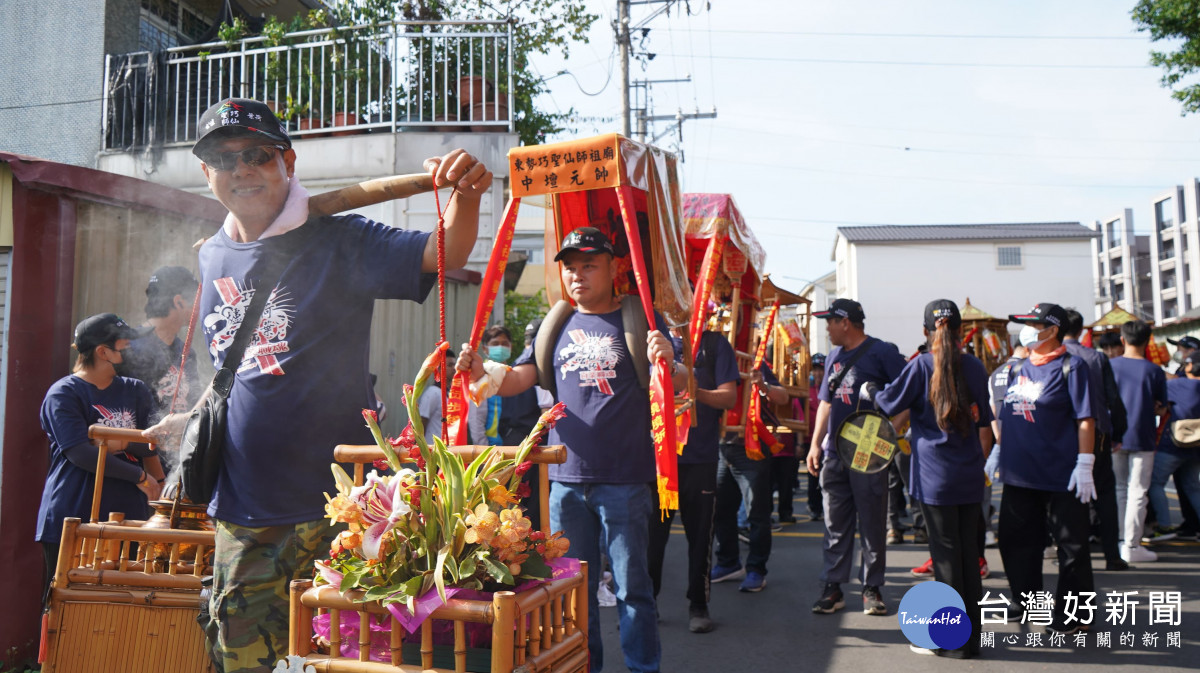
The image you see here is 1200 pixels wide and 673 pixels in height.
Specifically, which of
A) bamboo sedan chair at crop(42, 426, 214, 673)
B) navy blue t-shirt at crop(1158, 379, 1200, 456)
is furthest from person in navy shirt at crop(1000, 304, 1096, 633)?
bamboo sedan chair at crop(42, 426, 214, 673)

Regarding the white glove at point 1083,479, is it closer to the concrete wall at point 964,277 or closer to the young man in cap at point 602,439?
the young man in cap at point 602,439

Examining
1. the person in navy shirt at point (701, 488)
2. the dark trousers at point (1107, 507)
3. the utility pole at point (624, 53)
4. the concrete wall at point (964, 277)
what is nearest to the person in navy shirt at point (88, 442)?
the person in navy shirt at point (701, 488)

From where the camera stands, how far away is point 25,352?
4.60 m

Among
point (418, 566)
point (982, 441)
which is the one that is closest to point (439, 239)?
point (418, 566)

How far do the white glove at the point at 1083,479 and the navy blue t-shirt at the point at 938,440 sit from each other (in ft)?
2.03

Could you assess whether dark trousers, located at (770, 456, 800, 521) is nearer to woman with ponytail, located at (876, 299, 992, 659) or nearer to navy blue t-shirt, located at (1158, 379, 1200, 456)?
navy blue t-shirt, located at (1158, 379, 1200, 456)

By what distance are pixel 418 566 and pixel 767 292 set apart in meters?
8.72

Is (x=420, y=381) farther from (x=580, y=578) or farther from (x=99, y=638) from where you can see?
(x=99, y=638)

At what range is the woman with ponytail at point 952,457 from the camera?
509cm

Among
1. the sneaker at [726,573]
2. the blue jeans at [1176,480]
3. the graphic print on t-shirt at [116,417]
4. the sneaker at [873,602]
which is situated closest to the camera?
the graphic print on t-shirt at [116,417]

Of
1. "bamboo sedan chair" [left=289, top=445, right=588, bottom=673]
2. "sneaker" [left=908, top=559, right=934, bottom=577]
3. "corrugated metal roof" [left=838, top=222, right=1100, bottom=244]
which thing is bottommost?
"sneaker" [left=908, top=559, right=934, bottom=577]

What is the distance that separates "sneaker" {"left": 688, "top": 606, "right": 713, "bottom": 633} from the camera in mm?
5695

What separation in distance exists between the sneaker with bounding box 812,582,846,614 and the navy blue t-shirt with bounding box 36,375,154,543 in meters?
4.40

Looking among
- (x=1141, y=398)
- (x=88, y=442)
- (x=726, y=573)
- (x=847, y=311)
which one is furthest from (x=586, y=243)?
(x=1141, y=398)
